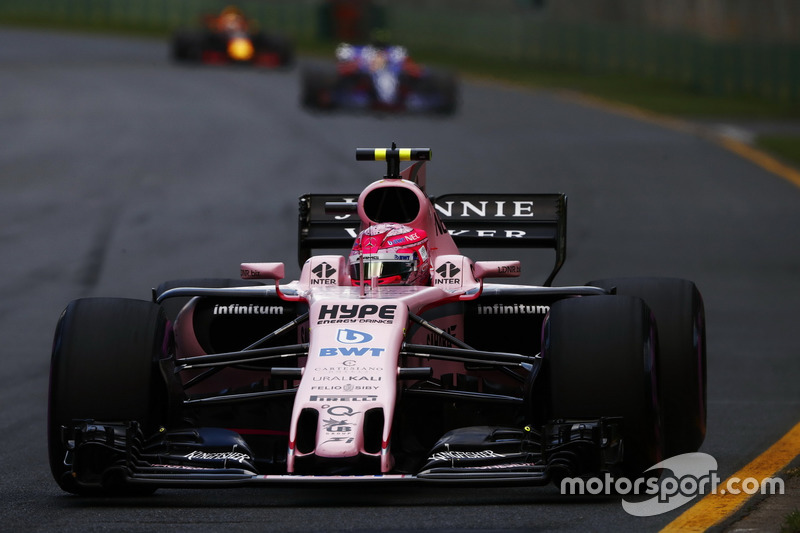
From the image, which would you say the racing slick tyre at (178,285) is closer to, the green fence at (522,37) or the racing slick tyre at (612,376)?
the racing slick tyre at (612,376)

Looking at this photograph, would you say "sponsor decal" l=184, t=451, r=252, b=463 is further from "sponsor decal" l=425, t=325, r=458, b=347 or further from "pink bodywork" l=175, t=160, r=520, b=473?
"sponsor decal" l=425, t=325, r=458, b=347

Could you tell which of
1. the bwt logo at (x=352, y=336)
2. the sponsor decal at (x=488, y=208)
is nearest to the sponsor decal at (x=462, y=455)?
the bwt logo at (x=352, y=336)

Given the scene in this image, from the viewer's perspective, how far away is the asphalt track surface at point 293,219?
862 centimetres

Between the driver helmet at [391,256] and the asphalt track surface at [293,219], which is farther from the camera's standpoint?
the driver helmet at [391,256]

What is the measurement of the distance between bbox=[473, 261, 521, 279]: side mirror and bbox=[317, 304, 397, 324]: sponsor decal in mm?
1635

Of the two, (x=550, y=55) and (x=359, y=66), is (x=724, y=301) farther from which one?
(x=550, y=55)

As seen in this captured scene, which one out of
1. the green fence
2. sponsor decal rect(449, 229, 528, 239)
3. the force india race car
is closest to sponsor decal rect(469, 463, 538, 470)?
the force india race car

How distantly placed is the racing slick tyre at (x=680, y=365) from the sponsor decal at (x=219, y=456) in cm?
246

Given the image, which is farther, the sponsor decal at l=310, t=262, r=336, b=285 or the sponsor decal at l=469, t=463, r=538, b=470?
the sponsor decal at l=310, t=262, r=336, b=285

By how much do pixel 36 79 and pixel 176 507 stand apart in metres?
34.6

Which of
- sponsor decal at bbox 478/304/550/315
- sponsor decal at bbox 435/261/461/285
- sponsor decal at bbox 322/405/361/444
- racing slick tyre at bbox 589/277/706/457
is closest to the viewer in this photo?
sponsor decal at bbox 322/405/361/444

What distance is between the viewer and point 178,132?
32.9 metres

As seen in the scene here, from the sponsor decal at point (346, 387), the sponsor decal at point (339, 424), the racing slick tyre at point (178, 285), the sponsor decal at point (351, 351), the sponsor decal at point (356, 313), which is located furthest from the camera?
the racing slick tyre at point (178, 285)

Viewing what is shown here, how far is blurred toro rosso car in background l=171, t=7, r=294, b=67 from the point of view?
155 ft
